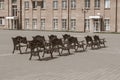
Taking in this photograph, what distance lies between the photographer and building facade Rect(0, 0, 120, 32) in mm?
58031

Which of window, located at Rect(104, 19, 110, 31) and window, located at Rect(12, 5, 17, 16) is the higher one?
window, located at Rect(12, 5, 17, 16)

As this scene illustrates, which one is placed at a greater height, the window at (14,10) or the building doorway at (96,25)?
the window at (14,10)

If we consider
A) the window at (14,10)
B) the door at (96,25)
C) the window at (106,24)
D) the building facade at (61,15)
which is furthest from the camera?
the window at (14,10)

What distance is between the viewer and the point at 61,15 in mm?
61750

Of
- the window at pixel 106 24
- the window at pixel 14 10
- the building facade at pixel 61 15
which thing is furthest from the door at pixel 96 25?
the window at pixel 14 10

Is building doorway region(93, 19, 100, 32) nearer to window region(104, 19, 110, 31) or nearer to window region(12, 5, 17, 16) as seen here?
window region(104, 19, 110, 31)

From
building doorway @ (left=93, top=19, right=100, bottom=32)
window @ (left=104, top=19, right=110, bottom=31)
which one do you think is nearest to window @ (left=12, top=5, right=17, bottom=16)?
building doorway @ (left=93, top=19, right=100, bottom=32)

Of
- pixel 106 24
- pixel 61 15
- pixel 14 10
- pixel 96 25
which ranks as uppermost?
pixel 14 10

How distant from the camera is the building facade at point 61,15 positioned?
58.0 metres

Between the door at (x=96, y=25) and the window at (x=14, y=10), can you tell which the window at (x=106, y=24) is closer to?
the door at (x=96, y=25)

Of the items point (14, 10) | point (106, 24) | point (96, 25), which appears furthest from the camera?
point (14, 10)

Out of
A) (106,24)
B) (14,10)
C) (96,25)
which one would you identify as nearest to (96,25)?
(96,25)

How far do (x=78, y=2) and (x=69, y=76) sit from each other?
4987cm

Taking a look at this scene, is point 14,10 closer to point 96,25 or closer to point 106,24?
point 96,25
